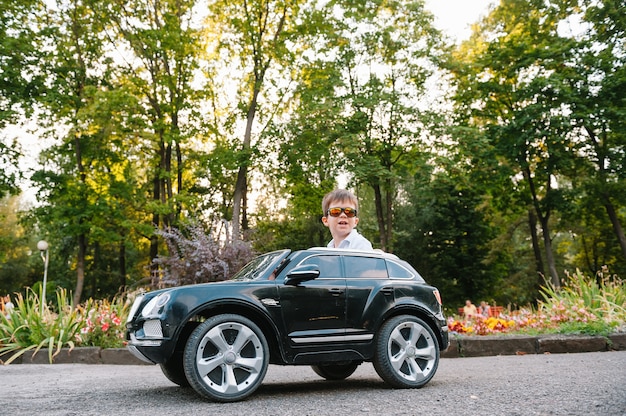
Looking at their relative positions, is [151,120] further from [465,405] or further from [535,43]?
[465,405]

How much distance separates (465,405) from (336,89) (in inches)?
862

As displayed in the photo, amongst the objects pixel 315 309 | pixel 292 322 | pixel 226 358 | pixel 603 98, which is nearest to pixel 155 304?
pixel 226 358

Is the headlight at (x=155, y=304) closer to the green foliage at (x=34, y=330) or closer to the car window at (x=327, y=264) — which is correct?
the car window at (x=327, y=264)

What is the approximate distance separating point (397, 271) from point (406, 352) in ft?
2.81

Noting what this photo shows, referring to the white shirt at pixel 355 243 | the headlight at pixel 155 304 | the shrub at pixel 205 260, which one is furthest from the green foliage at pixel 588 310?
the headlight at pixel 155 304

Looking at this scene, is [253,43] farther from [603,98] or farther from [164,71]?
[603,98]

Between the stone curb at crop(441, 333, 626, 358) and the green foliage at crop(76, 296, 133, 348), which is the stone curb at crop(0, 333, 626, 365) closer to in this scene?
the stone curb at crop(441, 333, 626, 358)

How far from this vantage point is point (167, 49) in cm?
2348

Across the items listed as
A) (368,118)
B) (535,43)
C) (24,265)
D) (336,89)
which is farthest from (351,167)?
(24,265)

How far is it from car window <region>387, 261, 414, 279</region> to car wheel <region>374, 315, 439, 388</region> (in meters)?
0.46

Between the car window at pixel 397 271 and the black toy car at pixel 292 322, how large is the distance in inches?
0.5

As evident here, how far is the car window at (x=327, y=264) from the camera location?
539 centimetres

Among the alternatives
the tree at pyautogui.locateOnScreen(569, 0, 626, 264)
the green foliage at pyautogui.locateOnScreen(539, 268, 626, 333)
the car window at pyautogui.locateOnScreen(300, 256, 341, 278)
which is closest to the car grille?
the car window at pyautogui.locateOnScreen(300, 256, 341, 278)

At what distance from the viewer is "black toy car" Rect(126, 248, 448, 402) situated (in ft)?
15.4
